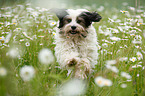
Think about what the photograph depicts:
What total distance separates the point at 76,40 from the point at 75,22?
0.99ft

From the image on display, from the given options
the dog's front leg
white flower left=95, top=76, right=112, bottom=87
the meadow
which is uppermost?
white flower left=95, top=76, right=112, bottom=87

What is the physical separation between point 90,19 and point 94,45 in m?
0.47

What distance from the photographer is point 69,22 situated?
283cm

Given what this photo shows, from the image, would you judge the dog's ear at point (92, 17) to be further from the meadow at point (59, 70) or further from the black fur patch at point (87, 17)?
the meadow at point (59, 70)

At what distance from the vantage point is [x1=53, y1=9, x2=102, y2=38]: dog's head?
8.85 ft

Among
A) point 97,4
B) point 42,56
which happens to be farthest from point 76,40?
point 97,4

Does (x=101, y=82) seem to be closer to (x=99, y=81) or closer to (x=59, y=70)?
(x=99, y=81)

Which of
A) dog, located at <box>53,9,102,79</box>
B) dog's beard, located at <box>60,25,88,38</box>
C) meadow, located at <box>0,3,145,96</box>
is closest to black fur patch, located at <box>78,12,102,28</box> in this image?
dog, located at <box>53,9,102,79</box>

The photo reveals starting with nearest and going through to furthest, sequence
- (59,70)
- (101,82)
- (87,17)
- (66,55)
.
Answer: (101,82) → (66,55) → (59,70) → (87,17)

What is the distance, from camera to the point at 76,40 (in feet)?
9.18

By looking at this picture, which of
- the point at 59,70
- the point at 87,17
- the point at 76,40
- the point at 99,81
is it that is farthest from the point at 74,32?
the point at 99,81

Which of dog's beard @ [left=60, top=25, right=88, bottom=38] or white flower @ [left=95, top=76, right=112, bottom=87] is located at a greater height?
white flower @ [left=95, top=76, right=112, bottom=87]

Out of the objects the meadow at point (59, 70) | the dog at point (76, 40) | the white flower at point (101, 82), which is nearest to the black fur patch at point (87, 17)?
the dog at point (76, 40)

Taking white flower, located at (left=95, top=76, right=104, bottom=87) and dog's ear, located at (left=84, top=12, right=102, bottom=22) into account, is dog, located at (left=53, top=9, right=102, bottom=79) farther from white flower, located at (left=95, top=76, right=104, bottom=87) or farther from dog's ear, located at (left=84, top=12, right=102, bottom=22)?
white flower, located at (left=95, top=76, right=104, bottom=87)
